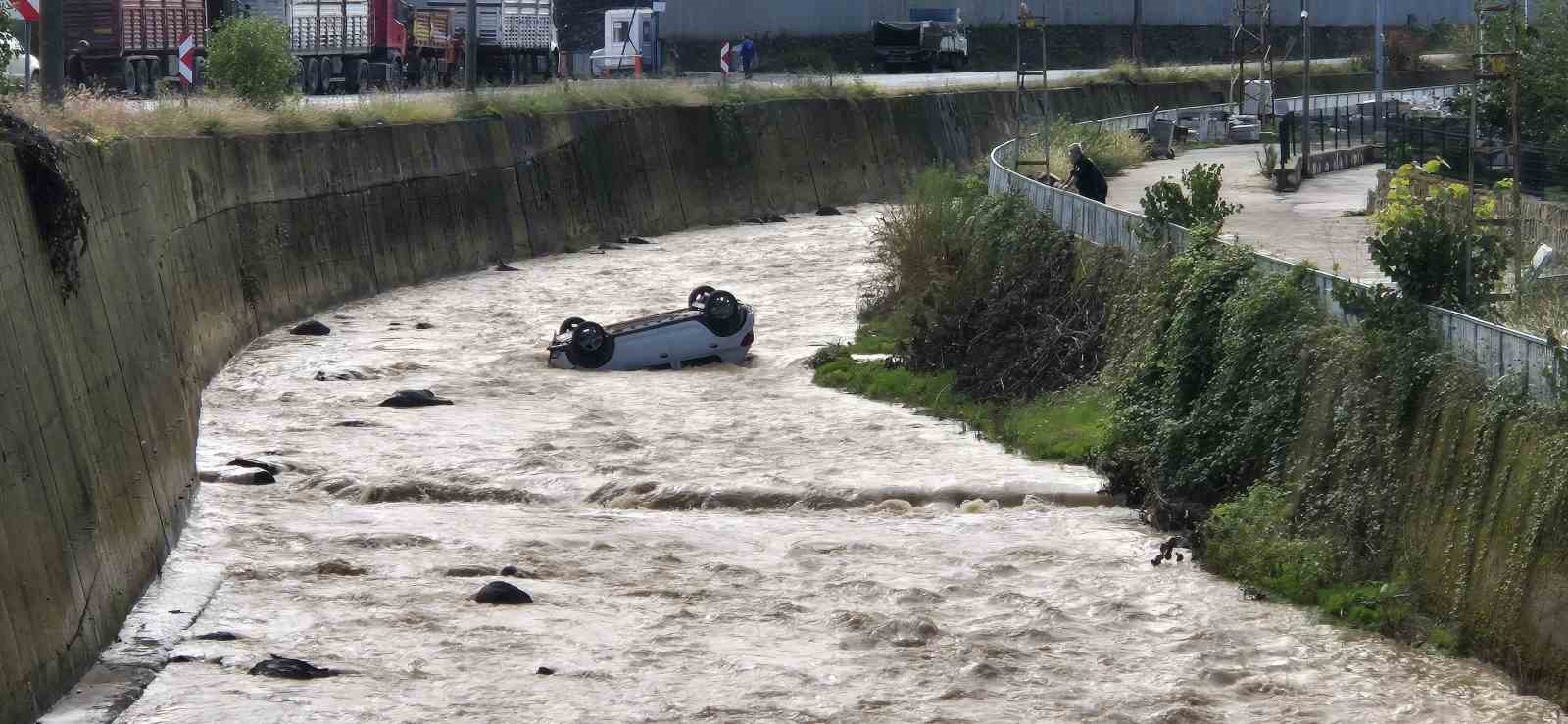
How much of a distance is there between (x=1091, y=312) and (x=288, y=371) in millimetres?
10823

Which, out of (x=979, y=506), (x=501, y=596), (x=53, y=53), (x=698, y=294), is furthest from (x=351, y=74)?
(x=501, y=596)

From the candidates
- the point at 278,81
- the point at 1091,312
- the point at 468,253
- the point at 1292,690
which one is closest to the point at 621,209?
the point at 468,253

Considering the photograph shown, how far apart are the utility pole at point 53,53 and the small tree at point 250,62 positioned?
36.5 ft

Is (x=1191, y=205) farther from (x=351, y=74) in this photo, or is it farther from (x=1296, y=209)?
(x=351, y=74)

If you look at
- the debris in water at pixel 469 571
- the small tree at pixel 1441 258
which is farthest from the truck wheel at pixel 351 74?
the small tree at pixel 1441 258

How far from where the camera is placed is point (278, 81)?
35688 mm

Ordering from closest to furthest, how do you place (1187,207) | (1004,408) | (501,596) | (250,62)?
(501,596), (1187,207), (1004,408), (250,62)

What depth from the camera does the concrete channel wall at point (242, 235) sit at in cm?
1384

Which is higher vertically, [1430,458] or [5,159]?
[5,159]

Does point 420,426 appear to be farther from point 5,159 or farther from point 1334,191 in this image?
point 1334,191

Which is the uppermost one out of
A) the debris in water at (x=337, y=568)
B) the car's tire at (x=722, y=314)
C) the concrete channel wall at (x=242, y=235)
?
the concrete channel wall at (x=242, y=235)

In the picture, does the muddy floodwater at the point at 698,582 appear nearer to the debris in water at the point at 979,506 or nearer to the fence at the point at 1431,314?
the debris in water at the point at 979,506

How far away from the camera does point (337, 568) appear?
16.9m

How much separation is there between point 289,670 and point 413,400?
11278mm
